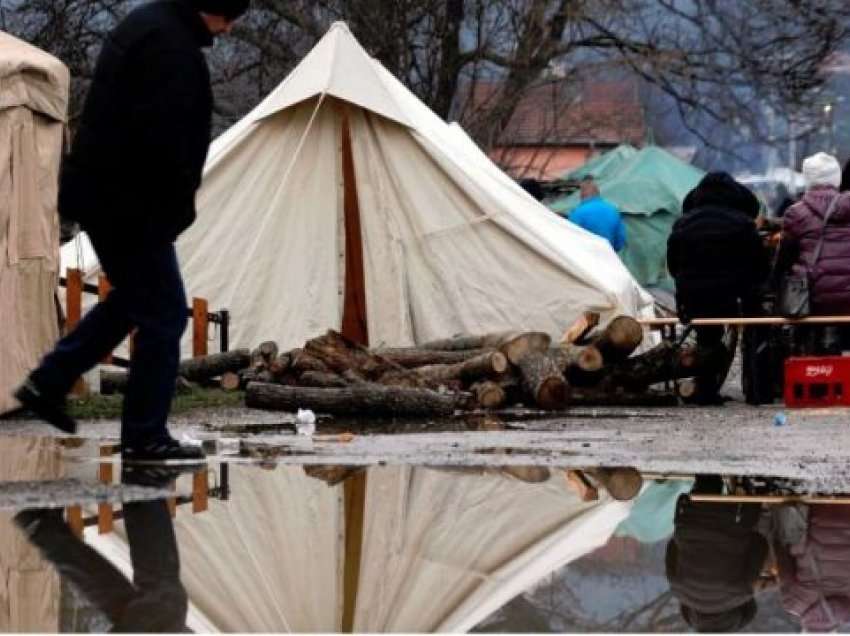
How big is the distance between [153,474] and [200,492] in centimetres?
48

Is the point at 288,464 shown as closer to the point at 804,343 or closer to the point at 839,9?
the point at 804,343

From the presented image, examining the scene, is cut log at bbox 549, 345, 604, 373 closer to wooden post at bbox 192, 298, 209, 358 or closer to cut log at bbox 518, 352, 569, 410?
cut log at bbox 518, 352, 569, 410

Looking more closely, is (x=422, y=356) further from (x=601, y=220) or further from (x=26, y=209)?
(x=601, y=220)

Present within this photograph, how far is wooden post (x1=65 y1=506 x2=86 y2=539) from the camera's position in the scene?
7395 millimetres

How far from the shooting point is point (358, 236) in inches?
680

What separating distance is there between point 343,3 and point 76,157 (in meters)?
20.4

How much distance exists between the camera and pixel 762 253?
14961 millimetres

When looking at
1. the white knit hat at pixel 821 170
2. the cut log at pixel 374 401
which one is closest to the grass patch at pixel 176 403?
the cut log at pixel 374 401

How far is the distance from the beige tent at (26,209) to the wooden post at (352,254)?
445cm

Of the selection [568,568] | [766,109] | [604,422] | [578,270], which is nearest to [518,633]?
[568,568]

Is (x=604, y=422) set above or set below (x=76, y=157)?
below

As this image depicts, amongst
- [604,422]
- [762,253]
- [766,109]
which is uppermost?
[766,109]

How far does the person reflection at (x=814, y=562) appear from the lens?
6078 mm

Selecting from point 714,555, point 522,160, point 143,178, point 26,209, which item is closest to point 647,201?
point 522,160
